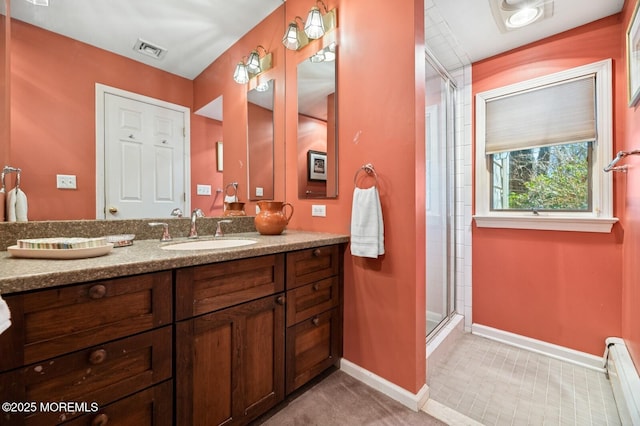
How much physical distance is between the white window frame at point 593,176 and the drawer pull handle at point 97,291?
245 centimetres

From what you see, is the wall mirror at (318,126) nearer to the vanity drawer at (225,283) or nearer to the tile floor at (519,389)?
the vanity drawer at (225,283)

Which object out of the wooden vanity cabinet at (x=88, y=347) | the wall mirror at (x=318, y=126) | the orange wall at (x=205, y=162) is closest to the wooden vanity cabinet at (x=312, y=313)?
the wall mirror at (x=318, y=126)

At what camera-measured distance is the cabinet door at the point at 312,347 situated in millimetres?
1391

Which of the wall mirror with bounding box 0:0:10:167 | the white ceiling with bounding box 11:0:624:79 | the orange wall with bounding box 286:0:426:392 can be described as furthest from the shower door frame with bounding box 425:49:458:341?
the wall mirror with bounding box 0:0:10:167

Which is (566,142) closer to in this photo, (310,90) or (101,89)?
(310,90)

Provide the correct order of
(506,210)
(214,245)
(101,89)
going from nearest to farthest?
(101,89) → (214,245) → (506,210)

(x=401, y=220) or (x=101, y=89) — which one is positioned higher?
(x=101, y=89)

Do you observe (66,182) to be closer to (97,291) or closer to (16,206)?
(16,206)

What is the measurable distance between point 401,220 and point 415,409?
0.98 m

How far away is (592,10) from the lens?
64.9 inches

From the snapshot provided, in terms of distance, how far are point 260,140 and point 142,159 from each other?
858 mm

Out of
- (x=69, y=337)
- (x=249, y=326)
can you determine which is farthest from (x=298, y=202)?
(x=69, y=337)

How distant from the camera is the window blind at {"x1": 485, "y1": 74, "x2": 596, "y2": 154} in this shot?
71.0 inches

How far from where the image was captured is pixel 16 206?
111 cm
